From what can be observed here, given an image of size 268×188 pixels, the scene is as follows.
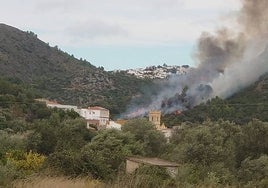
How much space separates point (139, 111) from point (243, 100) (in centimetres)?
2126

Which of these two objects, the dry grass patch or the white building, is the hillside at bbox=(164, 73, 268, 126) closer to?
Answer: the white building

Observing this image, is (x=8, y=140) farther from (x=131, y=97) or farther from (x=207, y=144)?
(x=131, y=97)

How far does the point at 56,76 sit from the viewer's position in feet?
412

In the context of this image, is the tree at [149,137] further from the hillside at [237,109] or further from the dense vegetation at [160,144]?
the hillside at [237,109]

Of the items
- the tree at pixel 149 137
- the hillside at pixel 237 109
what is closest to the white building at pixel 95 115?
the hillside at pixel 237 109

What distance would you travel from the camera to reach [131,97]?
11825 cm

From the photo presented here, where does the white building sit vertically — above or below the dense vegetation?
above

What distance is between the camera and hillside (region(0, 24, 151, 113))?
378 ft

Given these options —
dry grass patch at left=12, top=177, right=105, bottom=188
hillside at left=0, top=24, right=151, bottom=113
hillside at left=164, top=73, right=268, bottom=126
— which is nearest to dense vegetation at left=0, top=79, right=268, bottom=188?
dry grass patch at left=12, top=177, right=105, bottom=188

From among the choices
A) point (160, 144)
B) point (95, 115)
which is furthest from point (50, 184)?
point (95, 115)

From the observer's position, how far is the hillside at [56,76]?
115m

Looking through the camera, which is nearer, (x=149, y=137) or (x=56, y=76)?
(x=149, y=137)

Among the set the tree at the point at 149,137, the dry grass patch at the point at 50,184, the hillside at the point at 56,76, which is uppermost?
the hillside at the point at 56,76

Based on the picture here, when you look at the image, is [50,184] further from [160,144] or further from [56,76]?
[56,76]
